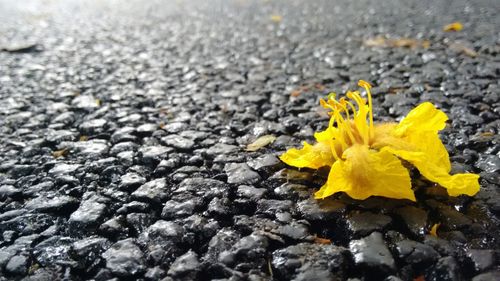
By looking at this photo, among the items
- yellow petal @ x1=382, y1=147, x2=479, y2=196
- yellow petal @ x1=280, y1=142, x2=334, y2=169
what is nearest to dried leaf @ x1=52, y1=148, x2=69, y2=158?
yellow petal @ x1=280, y1=142, x2=334, y2=169

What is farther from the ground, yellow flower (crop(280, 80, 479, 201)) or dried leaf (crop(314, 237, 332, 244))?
yellow flower (crop(280, 80, 479, 201))

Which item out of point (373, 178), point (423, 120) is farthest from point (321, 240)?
point (423, 120)

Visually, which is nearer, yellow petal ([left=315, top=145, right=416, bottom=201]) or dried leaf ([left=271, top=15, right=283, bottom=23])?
yellow petal ([left=315, top=145, right=416, bottom=201])

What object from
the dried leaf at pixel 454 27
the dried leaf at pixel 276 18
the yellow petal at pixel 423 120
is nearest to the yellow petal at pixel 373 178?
the yellow petal at pixel 423 120

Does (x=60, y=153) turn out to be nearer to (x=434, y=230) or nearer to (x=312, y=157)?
(x=312, y=157)

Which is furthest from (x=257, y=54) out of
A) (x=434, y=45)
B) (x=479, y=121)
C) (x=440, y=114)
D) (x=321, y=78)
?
(x=440, y=114)

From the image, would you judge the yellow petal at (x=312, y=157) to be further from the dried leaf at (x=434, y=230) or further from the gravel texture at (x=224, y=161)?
the dried leaf at (x=434, y=230)

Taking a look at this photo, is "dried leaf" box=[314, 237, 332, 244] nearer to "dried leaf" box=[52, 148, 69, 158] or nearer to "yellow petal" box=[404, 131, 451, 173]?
"yellow petal" box=[404, 131, 451, 173]
